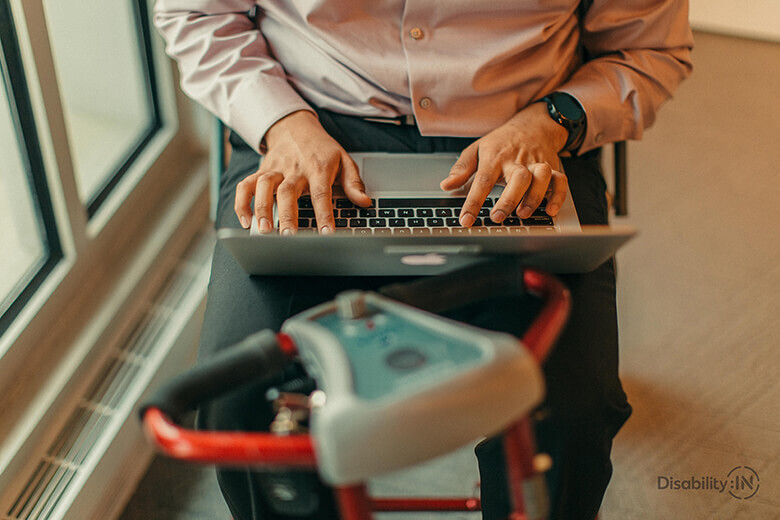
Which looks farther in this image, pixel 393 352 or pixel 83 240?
pixel 83 240

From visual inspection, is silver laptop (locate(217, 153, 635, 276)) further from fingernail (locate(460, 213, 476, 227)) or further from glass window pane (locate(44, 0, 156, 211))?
glass window pane (locate(44, 0, 156, 211))

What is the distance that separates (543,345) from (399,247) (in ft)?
0.62

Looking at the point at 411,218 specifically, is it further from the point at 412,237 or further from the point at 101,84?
the point at 101,84

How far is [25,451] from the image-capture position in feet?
3.95

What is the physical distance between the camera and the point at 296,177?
3.05 ft

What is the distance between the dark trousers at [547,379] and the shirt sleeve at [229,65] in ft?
0.77

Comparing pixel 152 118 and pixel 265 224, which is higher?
pixel 265 224

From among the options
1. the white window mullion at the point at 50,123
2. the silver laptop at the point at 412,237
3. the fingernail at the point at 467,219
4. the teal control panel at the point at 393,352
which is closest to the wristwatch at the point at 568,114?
the silver laptop at the point at 412,237

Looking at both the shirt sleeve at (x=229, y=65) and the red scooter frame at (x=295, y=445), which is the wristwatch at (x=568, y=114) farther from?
the red scooter frame at (x=295, y=445)

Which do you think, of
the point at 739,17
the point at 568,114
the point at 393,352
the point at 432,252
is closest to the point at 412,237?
the point at 432,252

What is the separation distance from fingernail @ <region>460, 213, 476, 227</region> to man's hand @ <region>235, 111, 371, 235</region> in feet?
0.43

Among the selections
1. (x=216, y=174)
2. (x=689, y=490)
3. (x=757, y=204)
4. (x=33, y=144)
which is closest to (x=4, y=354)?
(x=33, y=144)

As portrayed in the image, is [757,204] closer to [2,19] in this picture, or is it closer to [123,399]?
[123,399]

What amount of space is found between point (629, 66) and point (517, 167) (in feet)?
1.09
